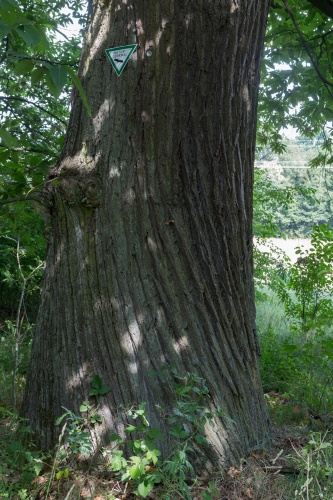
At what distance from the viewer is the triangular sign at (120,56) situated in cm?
301

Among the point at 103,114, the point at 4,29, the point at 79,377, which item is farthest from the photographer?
the point at 103,114

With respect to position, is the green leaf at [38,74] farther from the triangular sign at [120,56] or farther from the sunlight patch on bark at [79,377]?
the sunlight patch on bark at [79,377]

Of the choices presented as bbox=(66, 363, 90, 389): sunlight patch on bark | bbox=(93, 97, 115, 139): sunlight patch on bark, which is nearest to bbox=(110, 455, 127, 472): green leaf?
bbox=(66, 363, 90, 389): sunlight patch on bark

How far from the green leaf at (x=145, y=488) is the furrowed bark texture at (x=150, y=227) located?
1.29ft

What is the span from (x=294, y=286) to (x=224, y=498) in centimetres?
354

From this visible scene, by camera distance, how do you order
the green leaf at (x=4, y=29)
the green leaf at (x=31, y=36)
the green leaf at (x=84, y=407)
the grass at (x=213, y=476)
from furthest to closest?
the green leaf at (x=84, y=407) → the grass at (x=213, y=476) → the green leaf at (x=31, y=36) → the green leaf at (x=4, y=29)

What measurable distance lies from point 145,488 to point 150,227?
137cm

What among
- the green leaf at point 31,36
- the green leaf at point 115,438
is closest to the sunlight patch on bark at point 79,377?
the green leaf at point 115,438

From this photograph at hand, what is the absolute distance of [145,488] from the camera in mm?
2432

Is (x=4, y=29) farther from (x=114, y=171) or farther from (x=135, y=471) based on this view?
(x=135, y=471)

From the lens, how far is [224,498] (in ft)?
8.88

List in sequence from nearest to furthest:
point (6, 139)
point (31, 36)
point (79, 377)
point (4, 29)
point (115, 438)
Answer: point (4, 29) < point (31, 36) < point (6, 139) < point (115, 438) < point (79, 377)

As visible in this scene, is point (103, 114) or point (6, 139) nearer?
point (6, 139)

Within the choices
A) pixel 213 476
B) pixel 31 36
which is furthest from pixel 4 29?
pixel 213 476
